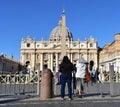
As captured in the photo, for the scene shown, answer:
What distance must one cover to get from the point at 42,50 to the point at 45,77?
388 feet

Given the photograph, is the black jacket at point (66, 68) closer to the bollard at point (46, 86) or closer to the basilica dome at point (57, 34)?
the bollard at point (46, 86)

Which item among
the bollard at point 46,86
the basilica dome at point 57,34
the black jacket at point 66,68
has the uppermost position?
the basilica dome at point 57,34

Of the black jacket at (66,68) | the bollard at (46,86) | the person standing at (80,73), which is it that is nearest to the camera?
the bollard at (46,86)

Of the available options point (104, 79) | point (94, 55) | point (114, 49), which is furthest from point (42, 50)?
point (104, 79)

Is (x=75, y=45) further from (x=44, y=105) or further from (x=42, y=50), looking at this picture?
(x=44, y=105)

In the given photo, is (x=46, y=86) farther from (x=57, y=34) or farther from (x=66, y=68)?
(x=57, y=34)

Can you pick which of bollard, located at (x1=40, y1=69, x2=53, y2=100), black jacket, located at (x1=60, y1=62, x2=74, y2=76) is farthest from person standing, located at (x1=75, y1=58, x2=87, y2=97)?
bollard, located at (x1=40, y1=69, x2=53, y2=100)

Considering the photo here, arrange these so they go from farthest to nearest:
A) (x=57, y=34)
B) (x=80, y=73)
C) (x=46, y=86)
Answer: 1. (x=57, y=34)
2. (x=80, y=73)
3. (x=46, y=86)

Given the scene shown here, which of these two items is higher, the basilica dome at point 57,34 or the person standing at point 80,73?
the basilica dome at point 57,34

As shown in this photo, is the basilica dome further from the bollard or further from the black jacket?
the bollard

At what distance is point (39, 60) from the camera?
5217 inches

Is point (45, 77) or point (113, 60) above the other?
point (113, 60)

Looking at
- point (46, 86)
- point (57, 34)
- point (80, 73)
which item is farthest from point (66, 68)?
point (57, 34)

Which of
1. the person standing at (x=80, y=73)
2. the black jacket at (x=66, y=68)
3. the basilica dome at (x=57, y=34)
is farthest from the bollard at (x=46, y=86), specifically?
the basilica dome at (x=57, y=34)
